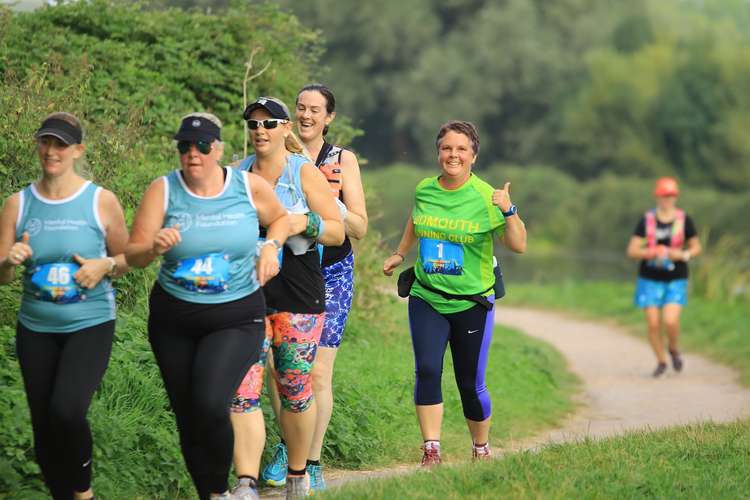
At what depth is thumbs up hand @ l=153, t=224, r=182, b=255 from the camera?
18.4ft

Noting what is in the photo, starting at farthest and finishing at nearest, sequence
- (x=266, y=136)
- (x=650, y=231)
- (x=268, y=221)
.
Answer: (x=650, y=231) < (x=266, y=136) < (x=268, y=221)

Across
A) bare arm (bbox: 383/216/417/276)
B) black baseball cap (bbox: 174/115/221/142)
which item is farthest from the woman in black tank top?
black baseball cap (bbox: 174/115/221/142)

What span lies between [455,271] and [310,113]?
1219 millimetres

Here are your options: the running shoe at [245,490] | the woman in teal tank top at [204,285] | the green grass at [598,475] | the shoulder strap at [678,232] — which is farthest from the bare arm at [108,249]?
the shoulder strap at [678,232]

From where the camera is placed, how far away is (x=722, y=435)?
7.91 m

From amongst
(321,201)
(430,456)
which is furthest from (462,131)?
(430,456)

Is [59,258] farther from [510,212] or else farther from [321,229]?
[510,212]

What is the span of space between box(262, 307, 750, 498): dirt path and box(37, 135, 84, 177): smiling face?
7.80ft

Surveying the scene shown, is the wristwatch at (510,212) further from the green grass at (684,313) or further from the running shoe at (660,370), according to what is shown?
→ the running shoe at (660,370)

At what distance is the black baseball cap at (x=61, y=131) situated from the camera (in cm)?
575

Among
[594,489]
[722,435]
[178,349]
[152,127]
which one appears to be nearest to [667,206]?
[152,127]

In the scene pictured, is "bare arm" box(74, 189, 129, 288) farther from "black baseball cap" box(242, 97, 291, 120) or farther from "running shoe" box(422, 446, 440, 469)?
"running shoe" box(422, 446, 440, 469)

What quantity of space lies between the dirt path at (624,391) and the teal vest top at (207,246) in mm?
1899

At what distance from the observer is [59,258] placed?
224 inches
